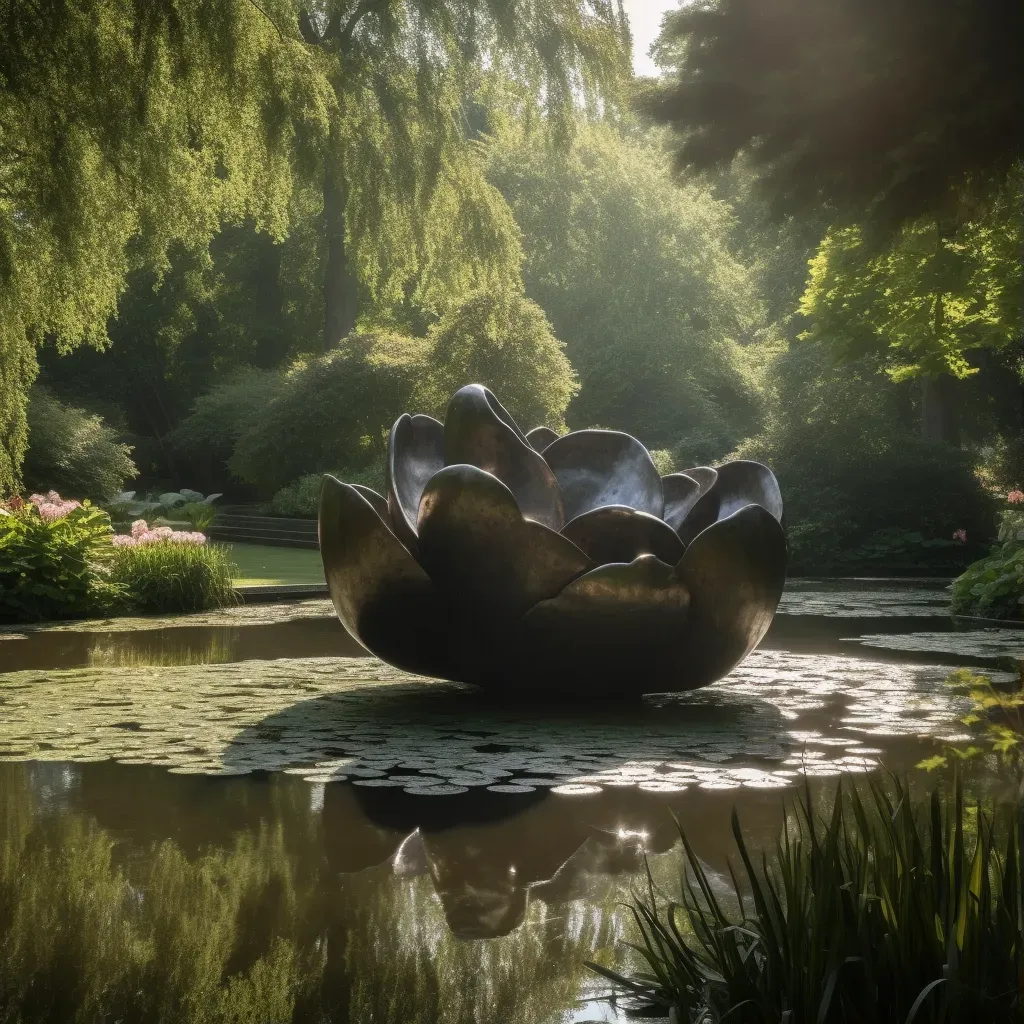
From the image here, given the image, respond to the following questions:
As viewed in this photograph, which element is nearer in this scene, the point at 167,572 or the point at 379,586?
the point at 379,586

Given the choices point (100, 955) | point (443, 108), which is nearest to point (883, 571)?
point (443, 108)

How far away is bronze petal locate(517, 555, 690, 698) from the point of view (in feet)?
25.3

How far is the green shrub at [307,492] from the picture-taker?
28.1 metres

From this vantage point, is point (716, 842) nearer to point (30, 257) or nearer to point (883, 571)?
point (30, 257)

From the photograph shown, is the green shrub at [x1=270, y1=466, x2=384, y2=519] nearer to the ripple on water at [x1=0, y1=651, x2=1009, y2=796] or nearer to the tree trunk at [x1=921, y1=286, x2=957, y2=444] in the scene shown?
the tree trunk at [x1=921, y1=286, x2=957, y2=444]

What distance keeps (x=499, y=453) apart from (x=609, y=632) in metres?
1.54

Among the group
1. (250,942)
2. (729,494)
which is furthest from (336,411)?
(250,942)

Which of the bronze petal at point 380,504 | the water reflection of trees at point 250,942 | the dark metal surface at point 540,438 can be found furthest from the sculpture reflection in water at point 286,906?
the dark metal surface at point 540,438

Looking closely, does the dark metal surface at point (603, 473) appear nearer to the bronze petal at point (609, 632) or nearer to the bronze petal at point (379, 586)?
the bronze petal at point (609, 632)

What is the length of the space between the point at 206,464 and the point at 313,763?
30.7m

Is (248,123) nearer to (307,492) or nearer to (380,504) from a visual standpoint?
(380,504)

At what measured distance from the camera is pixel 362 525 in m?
7.95

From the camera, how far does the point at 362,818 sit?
5.61 m

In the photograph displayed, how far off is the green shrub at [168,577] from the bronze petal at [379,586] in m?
7.14
